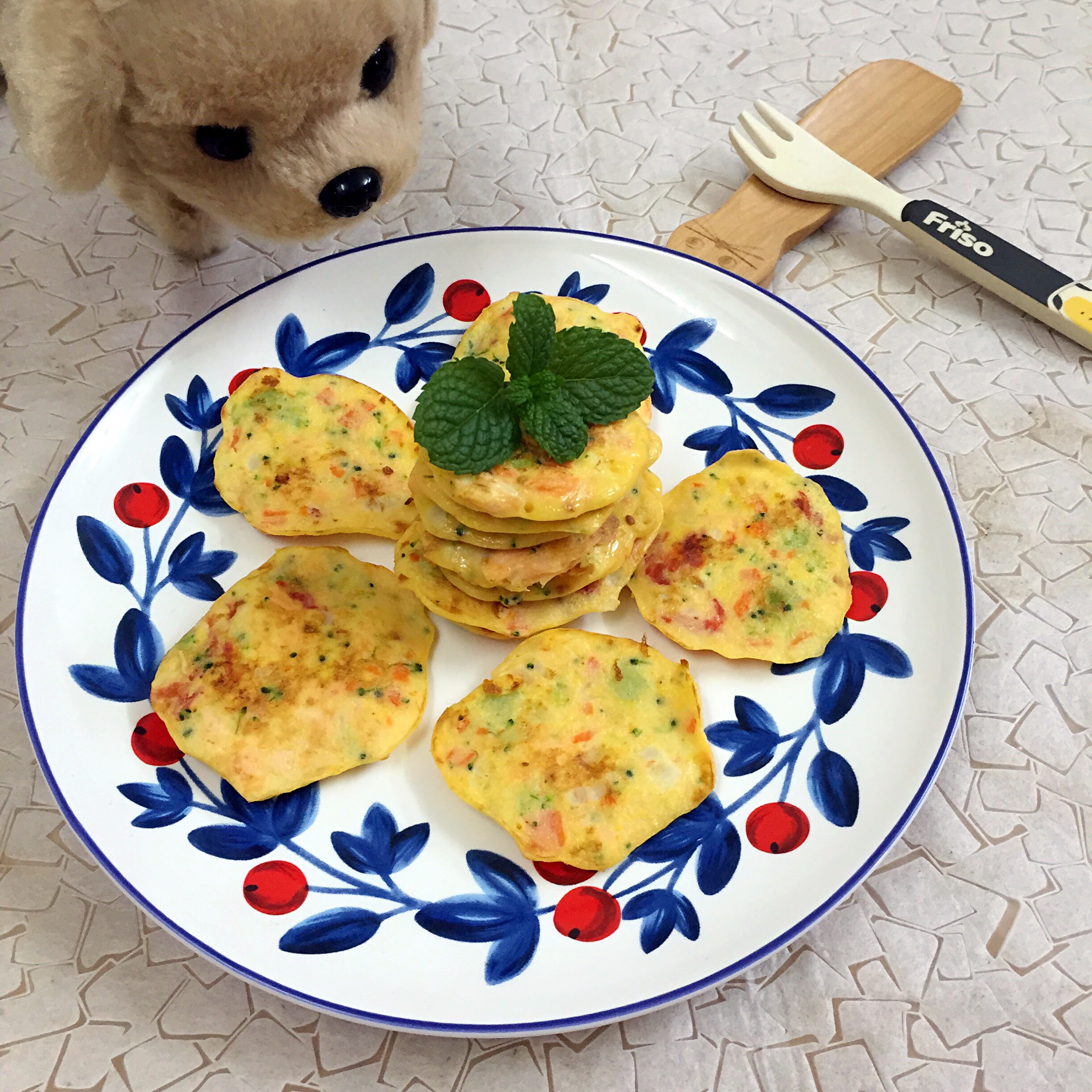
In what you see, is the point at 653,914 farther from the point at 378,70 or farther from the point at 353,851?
the point at 378,70

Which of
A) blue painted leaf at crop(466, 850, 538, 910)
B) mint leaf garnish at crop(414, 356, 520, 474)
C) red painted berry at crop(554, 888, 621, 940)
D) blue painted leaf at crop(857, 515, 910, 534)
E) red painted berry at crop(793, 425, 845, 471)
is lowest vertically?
blue painted leaf at crop(466, 850, 538, 910)

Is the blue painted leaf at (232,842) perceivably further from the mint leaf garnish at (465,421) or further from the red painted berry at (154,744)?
the mint leaf garnish at (465,421)

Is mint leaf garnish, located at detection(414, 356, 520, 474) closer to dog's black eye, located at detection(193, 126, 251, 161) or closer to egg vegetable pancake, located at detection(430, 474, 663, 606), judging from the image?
egg vegetable pancake, located at detection(430, 474, 663, 606)

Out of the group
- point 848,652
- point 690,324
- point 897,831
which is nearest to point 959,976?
point 897,831

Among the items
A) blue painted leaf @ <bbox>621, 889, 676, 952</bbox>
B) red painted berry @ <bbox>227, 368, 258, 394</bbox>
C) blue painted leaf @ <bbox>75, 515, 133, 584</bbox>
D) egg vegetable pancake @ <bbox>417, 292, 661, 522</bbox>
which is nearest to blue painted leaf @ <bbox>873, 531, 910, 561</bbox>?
egg vegetable pancake @ <bbox>417, 292, 661, 522</bbox>

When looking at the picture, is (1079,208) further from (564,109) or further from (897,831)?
(897,831)

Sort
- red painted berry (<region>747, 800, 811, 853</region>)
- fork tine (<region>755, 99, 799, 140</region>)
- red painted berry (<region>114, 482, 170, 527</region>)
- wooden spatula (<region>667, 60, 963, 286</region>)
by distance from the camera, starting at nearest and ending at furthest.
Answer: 1. red painted berry (<region>747, 800, 811, 853</region>)
2. red painted berry (<region>114, 482, 170, 527</region>)
3. wooden spatula (<region>667, 60, 963, 286</region>)
4. fork tine (<region>755, 99, 799, 140</region>)

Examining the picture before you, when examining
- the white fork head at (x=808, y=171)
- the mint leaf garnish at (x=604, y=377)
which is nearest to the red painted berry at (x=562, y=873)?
the mint leaf garnish at (x=604, y=377)
